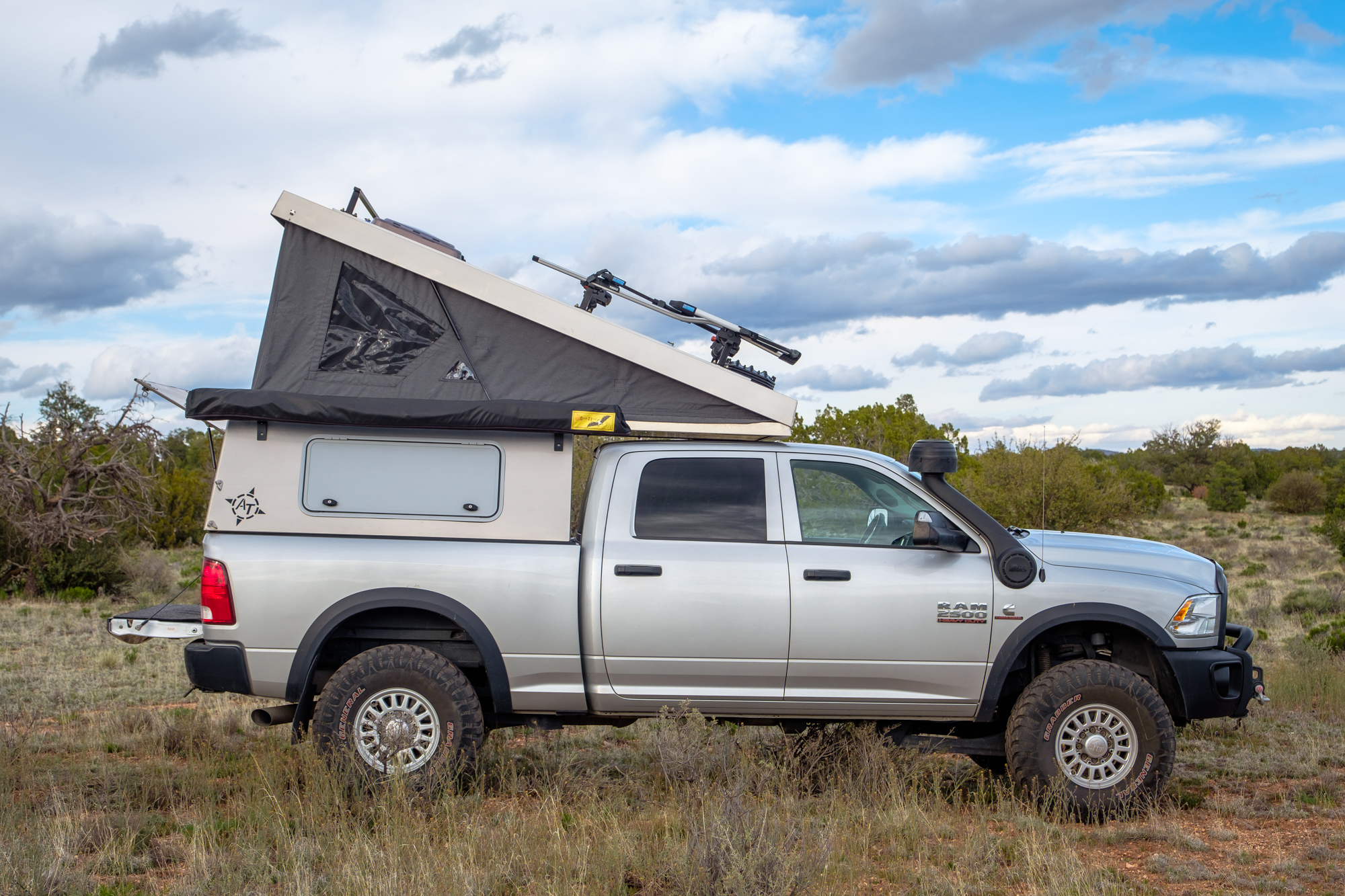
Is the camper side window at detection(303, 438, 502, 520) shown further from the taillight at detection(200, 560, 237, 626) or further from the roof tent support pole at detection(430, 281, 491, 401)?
the taillight at detection(200, 560, 237, 626)

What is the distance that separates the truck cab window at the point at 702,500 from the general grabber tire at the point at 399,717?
1.34 m

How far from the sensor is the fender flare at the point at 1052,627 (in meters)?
5.61

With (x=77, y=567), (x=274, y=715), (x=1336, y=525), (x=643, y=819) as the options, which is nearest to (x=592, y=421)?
(x=643, y=819)

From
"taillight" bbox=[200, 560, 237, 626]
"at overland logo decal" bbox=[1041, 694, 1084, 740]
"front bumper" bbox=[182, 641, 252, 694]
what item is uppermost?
"taillight" bbox=[200, 560, 237, 626]

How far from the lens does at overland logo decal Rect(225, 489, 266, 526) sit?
18.5 ft

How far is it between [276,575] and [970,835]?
12.5ft

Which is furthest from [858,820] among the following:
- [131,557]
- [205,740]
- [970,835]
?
[131,557]

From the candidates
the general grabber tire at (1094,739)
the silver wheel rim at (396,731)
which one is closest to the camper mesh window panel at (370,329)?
the silver wheel rim at (396,731)

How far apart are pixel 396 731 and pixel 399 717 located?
3.2 inches

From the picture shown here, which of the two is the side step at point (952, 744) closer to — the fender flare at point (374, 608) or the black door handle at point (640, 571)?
the black door handle at point (640, 571)

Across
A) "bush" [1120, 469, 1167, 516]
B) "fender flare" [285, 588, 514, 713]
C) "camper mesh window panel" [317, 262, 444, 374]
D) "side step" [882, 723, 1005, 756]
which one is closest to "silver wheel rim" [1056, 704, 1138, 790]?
"side step" [882, 723, 1005, 756]

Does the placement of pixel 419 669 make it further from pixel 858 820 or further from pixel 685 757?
pixel 858 820

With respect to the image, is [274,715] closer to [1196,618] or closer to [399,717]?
[399,717]

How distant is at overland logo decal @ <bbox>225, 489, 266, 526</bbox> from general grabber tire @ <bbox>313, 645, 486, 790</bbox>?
37.8 inches
